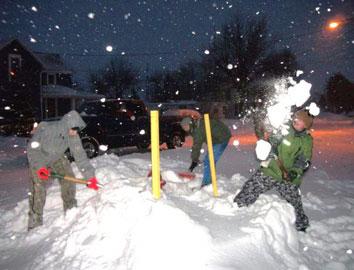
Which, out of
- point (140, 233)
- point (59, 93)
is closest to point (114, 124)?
point (140, 233)

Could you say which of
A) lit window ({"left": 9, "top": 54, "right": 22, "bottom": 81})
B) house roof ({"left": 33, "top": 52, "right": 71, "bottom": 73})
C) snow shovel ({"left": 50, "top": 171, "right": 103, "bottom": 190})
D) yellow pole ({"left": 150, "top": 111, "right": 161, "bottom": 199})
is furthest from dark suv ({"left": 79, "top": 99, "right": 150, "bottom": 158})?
house roof ({"left": 33, "top": 52, "right": 71, "bottom": 73})

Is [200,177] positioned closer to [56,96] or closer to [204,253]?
[204,253]

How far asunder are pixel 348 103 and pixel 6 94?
62.6m

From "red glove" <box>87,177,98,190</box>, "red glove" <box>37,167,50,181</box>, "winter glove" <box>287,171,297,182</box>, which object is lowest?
"red glove" <box>87,177,98,190</box>

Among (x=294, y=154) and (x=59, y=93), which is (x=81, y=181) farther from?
(x=59, y=93)

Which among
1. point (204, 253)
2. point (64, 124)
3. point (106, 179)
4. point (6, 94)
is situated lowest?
point (204, 253)

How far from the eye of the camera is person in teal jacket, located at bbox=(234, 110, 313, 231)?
4461 mm

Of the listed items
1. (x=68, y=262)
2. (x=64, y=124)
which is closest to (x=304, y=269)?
(x=68, y=262)

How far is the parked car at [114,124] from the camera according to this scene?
10648 mm

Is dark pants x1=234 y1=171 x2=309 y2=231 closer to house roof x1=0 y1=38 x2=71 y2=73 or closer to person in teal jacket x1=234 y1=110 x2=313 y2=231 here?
person in teal jacket x1=234 y1=110 x2=313 y2=231

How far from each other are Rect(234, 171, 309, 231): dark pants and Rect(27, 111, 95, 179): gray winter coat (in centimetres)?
218

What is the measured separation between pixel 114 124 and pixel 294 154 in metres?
7.67

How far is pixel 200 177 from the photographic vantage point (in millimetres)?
6945

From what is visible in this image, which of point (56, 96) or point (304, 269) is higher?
point (56, 96)
